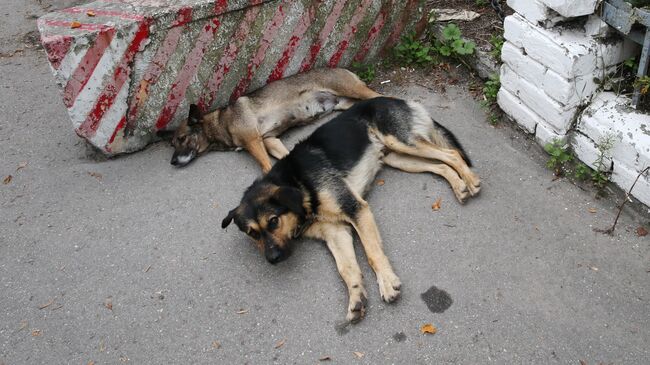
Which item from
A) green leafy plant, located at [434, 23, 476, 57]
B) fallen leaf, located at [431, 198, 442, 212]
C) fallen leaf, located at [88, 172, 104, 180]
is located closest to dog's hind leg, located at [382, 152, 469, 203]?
fallen leaf, located at [431, 198, 442, 212]

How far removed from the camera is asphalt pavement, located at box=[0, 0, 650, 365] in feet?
10.3

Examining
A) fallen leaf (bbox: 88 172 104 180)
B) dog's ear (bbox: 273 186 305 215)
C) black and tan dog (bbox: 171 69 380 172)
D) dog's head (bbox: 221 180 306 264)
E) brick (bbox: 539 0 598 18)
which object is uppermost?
brick (bbox: 539 0 598 18)

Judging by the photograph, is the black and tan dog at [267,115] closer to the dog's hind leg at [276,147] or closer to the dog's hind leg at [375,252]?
the dog's hind leg at [276,147]

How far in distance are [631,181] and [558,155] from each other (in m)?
0.58

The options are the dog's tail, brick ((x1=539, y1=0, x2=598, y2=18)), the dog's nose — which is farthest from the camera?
the dog's tail

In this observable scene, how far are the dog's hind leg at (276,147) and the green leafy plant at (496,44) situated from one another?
2188mm

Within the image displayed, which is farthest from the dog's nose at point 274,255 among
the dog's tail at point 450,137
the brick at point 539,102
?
the brick at point 539,102

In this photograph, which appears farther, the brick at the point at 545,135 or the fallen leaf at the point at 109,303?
the brick at the point at 545,135

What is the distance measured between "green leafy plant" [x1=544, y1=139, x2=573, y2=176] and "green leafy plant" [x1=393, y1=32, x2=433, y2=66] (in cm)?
188

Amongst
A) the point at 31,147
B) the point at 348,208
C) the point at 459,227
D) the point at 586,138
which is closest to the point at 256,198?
the point at 348,208

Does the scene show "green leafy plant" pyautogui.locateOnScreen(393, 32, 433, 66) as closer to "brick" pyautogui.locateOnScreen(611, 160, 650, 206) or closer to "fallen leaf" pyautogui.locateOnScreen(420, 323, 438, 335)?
"brick" pyautogui.locateOnScreen(611, 160, 650, 206)

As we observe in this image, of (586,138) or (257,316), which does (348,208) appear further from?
(586,138)

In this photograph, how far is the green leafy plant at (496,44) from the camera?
4969mm

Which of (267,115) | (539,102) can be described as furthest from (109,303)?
(539,102)
